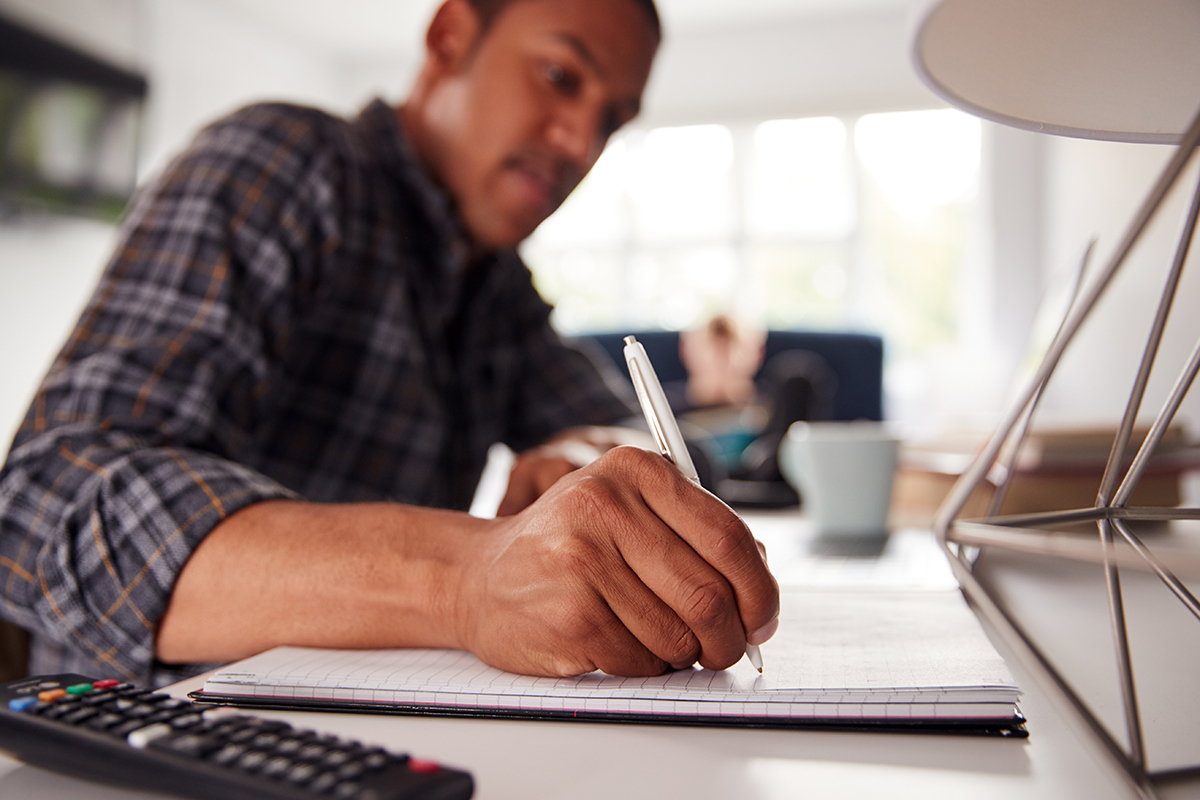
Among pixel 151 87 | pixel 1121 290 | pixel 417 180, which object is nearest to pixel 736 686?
pixel 417 180

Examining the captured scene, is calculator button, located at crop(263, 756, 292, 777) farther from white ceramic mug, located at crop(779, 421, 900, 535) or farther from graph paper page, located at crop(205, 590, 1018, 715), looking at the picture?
white ceramic mug, located at crop(779, 421, 900, 535)

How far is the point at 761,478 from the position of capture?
1.06 metres

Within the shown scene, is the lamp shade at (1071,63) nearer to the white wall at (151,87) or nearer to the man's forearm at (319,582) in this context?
the man's forearm at (319,582)

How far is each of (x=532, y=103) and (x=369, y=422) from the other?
1.17 feet

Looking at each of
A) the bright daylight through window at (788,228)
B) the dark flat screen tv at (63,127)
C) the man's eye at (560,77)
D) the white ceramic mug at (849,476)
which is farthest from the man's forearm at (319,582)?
the bright daylight through window at (788,228)

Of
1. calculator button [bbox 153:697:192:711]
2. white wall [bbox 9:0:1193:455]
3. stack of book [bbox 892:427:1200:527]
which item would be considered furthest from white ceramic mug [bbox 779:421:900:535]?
white wall [bbox 9:0:1193:455]

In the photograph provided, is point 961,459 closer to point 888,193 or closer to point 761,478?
point 761,478

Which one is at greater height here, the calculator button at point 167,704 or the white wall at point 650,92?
the white wall at point 650,92

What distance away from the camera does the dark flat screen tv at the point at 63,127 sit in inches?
106

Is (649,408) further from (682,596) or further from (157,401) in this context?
(157,401)

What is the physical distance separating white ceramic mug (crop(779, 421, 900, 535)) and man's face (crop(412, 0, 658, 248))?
38 cm

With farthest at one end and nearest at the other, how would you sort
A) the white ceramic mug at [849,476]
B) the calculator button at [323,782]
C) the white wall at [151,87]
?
the white wall at [151,87], the white ceramic mug at [849,476], the calculator button at [323,782]

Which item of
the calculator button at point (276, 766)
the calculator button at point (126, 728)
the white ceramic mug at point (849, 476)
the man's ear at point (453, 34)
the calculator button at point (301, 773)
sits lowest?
the white ceramic mug at point (849, 476)

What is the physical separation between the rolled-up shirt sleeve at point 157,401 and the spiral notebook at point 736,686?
0.34 feet
